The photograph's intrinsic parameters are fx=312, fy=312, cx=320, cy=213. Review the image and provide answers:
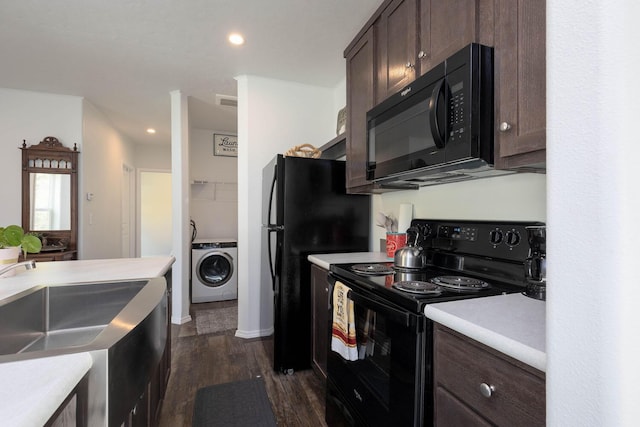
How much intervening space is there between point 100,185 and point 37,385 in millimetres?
4492

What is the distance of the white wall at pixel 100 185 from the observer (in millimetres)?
3721

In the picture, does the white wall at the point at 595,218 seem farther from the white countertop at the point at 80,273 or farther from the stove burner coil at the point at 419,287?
the white countertop at the point at 80,273

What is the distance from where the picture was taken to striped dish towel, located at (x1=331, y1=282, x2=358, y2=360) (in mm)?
1457

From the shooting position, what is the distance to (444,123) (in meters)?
1.26

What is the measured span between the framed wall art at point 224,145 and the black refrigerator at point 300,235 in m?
2.93

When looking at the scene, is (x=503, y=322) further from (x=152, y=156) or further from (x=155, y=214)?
(x=155, y=214)

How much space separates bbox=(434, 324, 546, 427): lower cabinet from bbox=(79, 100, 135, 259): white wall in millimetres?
4183

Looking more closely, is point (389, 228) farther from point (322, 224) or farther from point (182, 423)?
point (182, 423)

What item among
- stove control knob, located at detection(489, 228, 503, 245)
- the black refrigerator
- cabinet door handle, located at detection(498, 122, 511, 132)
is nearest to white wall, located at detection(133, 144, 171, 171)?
the black refrigerator

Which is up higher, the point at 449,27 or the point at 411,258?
the point at 449,27

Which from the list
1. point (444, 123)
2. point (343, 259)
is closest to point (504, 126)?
point (444, 123)

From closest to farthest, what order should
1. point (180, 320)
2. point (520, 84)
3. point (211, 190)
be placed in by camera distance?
1. point (520, 84)
2. point (180, 320)
3. point (211, 190)

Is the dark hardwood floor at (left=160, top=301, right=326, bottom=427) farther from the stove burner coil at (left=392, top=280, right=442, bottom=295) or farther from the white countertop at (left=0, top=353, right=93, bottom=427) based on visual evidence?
the white countertop at (left=0, top=353, right=93, bottom=427)

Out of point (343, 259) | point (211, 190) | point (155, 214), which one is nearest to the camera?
point (343, 259)
